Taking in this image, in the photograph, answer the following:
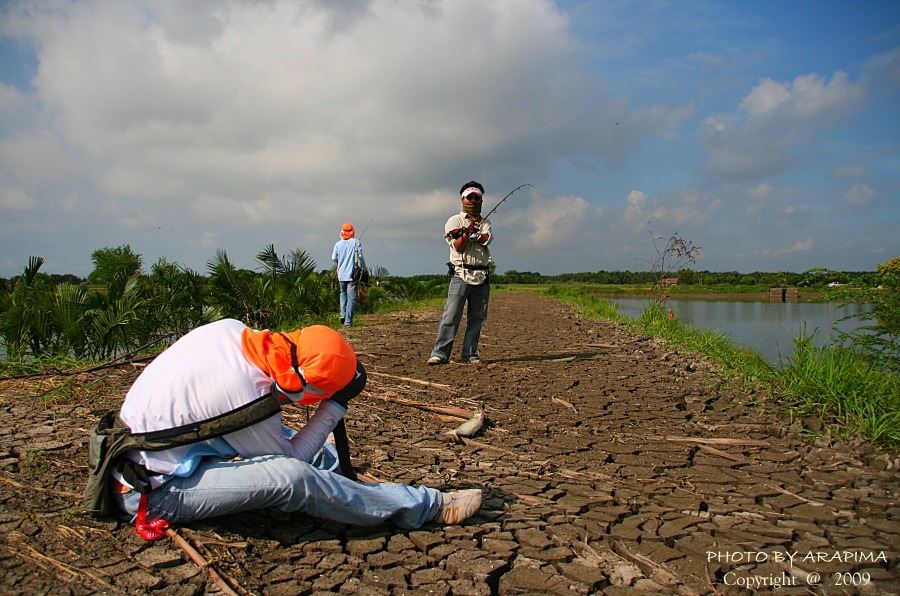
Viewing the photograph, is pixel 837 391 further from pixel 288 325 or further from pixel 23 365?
pixel 288 325

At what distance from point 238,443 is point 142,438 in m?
0.37

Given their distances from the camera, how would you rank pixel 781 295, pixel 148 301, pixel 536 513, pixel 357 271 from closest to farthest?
pixel 536 513
pixel 148 301
pixel 357 271
pixel 781 295

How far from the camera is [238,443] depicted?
8.38 ft

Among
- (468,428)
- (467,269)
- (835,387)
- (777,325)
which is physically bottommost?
(468,428)

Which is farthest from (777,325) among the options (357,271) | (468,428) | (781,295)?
(781,295)

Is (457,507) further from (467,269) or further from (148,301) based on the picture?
(148,301)

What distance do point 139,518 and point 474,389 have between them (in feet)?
11.1

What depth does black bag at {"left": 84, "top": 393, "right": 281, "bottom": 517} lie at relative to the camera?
2.36 m

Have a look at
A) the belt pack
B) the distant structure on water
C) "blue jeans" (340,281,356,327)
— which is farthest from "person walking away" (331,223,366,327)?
the distant structure on water

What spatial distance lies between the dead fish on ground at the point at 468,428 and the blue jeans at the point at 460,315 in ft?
6.95

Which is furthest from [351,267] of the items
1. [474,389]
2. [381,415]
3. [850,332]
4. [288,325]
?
[850,332]

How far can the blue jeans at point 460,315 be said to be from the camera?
646 centimetres

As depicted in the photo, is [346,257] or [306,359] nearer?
[306,359]

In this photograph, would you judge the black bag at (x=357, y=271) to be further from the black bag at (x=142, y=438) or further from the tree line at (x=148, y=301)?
the black bag at (x=142, y=438)
